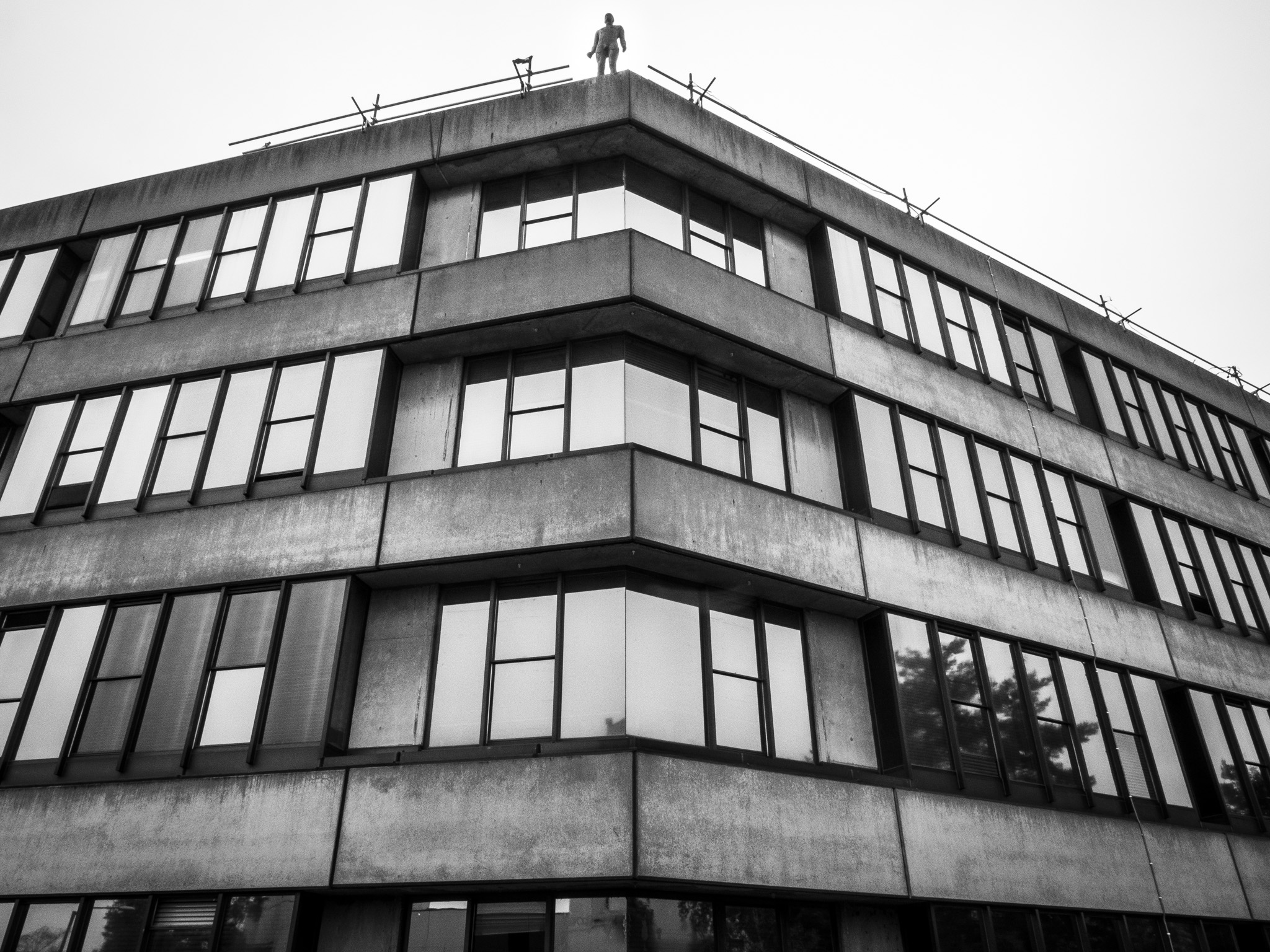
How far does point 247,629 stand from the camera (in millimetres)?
14188

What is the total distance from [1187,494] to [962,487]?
7995mm

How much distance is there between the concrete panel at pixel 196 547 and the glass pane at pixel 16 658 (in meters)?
0.56

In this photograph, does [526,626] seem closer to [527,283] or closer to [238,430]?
[527,283]

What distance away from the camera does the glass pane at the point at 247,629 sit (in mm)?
13969

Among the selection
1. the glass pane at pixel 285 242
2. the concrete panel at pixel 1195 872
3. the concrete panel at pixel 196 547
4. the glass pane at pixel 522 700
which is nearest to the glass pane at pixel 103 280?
the glass pane at pixel 285 242

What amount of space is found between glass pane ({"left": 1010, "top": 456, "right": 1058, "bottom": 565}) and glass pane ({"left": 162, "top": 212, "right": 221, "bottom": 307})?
641 inches

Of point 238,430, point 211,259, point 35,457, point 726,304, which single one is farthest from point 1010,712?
point 35,457

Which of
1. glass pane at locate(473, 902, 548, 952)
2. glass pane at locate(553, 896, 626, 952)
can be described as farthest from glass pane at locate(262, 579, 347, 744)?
glass pane at locate(553, 896, 626, 952)

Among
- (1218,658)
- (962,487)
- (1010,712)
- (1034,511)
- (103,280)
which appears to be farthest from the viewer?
(1218,658)

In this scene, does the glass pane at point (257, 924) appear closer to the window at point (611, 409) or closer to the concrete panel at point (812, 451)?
the window at point (611, 409)

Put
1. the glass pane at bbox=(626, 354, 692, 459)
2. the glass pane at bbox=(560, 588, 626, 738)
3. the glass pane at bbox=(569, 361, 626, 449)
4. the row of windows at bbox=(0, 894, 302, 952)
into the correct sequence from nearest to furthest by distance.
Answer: the row of windows at bbox=(0, 894, 302, 952), the glass pane at bbox=(560, 588, 626, 738), the glass pane at bbox=(569, 361, 626, 449), the glass pane at bbox=(626, 354, 692, 459)

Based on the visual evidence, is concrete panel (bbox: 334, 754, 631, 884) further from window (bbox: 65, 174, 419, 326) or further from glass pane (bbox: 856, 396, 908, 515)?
window (bbox: 65, 174, 419, 326)

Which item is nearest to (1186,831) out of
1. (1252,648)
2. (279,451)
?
(1252,648)

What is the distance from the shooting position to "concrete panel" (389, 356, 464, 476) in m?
15.2
